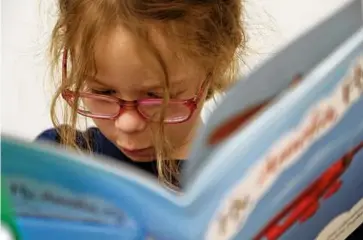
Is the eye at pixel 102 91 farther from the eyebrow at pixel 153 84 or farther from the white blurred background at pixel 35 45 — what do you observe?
the white blurred background at pixel 35 45

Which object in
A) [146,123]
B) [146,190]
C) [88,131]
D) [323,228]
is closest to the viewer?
[146,190]

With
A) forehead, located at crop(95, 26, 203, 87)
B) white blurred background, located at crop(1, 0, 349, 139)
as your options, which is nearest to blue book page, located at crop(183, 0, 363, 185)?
forehead, located at crop(95, 26, 203, 87)

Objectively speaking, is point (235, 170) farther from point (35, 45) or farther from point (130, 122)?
point (35, 45)

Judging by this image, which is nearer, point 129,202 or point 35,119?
point 129,202

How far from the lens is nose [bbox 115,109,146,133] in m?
0.59

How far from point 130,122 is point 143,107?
0.6 inches

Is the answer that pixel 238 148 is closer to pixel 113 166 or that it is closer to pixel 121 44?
pixel 113 166

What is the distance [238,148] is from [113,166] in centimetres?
7

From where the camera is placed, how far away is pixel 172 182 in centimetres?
65

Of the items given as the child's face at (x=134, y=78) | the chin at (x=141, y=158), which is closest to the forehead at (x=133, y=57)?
the child's face at (x=134, y=78)

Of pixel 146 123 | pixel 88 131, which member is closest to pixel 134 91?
pixel 146 123

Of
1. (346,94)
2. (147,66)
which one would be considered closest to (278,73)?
(346,94)

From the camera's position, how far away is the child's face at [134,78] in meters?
0.57

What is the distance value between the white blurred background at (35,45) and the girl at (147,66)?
0.33 feet
